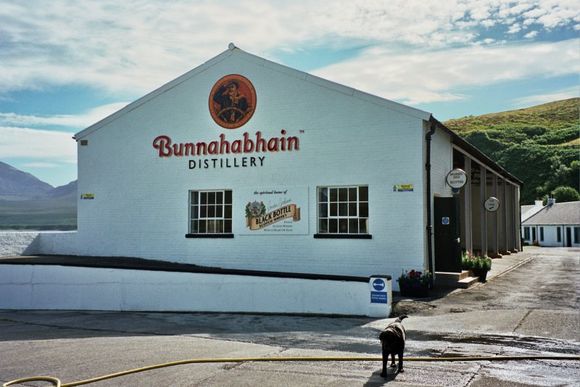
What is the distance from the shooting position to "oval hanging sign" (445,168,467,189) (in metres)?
17.0

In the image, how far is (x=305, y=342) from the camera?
32.2ft

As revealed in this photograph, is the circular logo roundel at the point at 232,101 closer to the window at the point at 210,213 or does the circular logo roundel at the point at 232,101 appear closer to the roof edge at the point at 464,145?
the window at the point at 210,213

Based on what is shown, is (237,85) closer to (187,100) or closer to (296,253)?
(187,100)

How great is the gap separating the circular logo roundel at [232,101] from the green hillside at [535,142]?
252 feet

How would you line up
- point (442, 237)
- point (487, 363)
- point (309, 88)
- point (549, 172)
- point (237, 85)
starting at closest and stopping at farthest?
1. point (487, 363)
2. point (442, 237)
3. point (309, 88)
4. point (237, 85)
5. point (549, 172)

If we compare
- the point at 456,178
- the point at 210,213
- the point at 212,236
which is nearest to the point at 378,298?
the point at 456,178

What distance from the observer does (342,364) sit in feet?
26.4

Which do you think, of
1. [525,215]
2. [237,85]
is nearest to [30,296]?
[237,85]

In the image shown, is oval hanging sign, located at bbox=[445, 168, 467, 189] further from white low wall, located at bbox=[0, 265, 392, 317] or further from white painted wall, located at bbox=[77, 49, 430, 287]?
white low wall, located at bbox=[0, 265, 392, 317]

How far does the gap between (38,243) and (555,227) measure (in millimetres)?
47434

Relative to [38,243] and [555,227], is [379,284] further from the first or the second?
[555,227]

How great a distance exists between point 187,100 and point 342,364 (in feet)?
43.0

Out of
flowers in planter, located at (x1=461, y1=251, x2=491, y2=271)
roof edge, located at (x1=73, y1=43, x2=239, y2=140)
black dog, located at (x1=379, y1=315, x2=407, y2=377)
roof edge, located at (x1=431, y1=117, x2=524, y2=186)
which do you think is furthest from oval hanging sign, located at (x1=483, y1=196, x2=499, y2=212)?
black dog, located at (x1=379, y1=315, x2=407, y2=377)

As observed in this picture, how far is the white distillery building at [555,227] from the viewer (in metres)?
53.8
